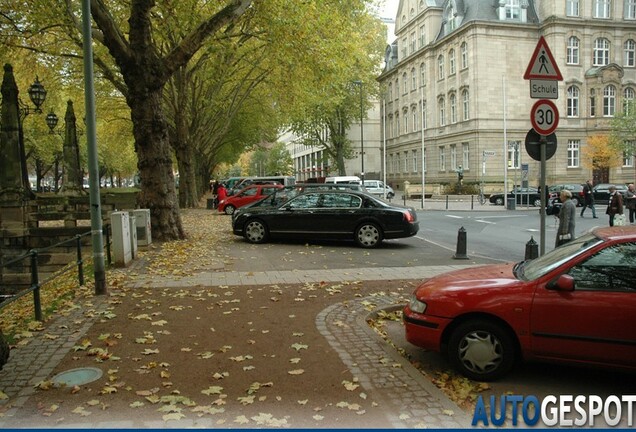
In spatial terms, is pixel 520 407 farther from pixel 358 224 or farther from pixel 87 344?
pixel 358 224

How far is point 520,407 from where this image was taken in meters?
4.48

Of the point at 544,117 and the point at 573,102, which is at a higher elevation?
the point at 573,102

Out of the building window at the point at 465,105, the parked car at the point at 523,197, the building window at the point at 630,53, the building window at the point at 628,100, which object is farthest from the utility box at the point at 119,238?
the building window at the point at 630,53

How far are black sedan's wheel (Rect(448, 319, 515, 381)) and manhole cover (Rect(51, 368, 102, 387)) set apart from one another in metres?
3.46

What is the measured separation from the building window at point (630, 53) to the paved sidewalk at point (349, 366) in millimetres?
55931

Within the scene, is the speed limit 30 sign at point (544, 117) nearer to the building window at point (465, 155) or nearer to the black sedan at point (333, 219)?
the black sedan at point (333, 219)

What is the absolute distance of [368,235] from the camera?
560 inches

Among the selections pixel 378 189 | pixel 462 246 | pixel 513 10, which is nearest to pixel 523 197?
pixel 378 189

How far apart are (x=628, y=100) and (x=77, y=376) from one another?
53.0m

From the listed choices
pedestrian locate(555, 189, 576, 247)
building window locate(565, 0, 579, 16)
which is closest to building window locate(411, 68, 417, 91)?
building window locate(565, 0, 579, 16)

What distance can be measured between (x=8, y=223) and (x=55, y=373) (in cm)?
1516

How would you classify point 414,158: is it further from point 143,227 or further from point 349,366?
point 349,366

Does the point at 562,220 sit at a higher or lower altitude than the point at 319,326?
higher

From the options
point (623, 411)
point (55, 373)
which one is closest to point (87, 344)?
point (55, 373)
